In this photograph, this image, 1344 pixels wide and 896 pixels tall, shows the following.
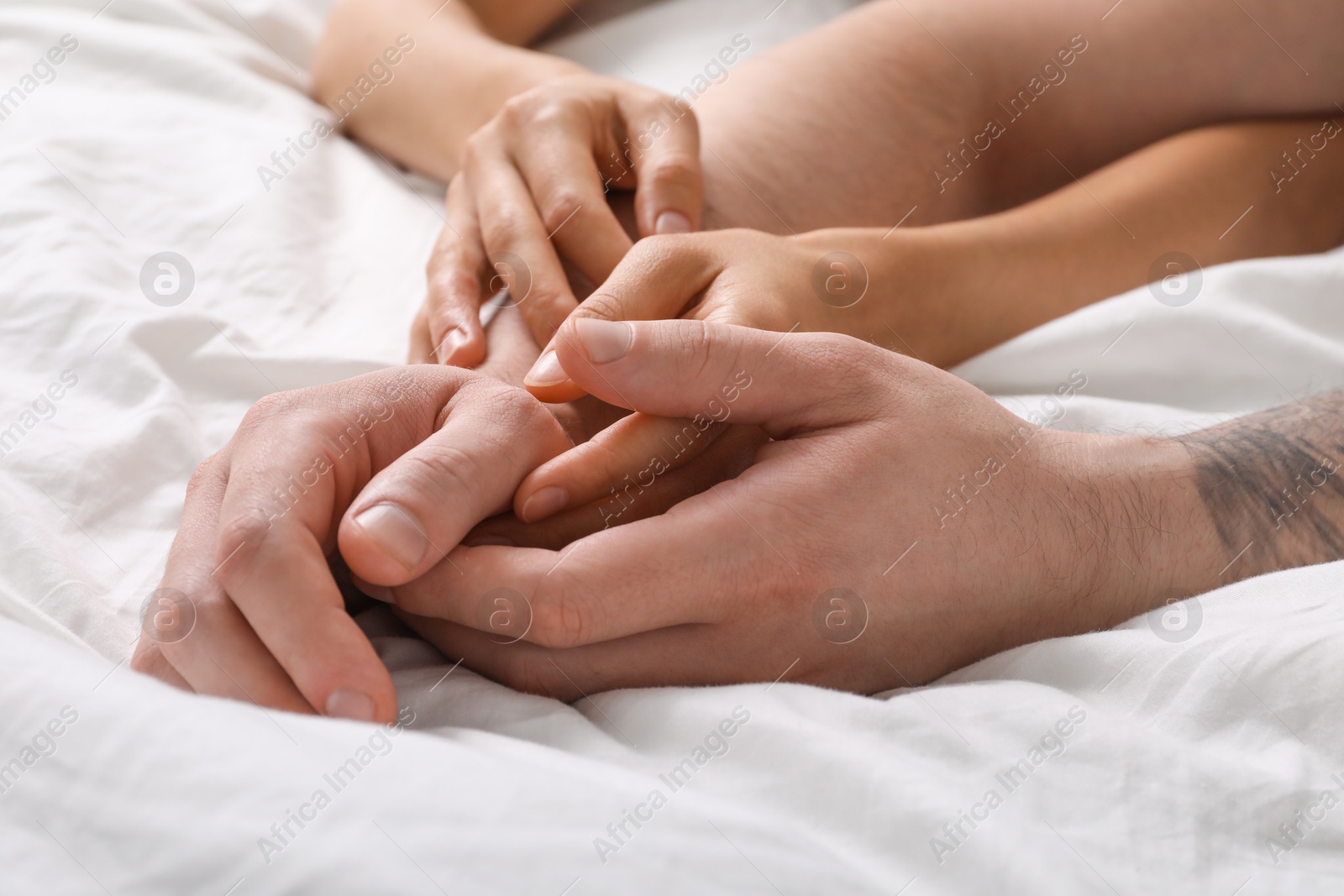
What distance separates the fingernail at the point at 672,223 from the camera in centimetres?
91

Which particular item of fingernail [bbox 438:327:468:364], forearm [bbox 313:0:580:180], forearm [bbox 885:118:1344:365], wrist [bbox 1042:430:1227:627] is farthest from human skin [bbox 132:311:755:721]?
forearm [bbox 313:0:580:180]

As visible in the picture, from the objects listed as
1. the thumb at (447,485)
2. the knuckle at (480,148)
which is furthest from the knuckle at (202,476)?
the knuckle at (480,148)

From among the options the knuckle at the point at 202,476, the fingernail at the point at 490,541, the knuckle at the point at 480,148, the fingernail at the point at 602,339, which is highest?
the knuckle at the point at 480,148

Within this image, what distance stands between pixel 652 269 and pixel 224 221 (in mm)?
574

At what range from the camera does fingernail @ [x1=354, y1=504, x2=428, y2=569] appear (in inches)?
21.8

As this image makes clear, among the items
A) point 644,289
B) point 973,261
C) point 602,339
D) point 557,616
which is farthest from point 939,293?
point 557,616

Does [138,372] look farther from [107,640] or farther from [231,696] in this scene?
[231,696]

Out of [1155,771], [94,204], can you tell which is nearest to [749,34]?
[94,204]

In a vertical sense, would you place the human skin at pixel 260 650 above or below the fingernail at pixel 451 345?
below

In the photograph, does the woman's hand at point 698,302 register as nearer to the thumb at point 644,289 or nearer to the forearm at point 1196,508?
the thumb at point 644,289

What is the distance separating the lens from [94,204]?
0.99 m

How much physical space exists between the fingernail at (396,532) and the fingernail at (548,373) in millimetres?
178

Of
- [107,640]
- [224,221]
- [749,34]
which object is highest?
[749,34]

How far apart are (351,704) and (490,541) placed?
5.7 inches
